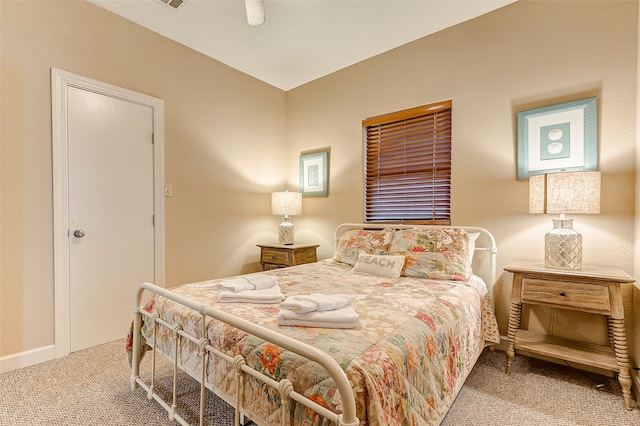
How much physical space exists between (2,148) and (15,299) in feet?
3.44

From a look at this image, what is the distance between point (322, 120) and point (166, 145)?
1770 millimetres

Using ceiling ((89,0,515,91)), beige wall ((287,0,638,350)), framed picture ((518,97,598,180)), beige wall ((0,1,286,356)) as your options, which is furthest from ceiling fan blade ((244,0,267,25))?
framed picture ((518,97,598,180))

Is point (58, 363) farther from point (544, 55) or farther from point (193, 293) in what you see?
point (544, 55)

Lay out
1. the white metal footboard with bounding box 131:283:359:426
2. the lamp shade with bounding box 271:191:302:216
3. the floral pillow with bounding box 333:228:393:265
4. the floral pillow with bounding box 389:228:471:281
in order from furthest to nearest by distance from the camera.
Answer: the lamp shade with bounding box 271:191:302:216 → the floral pillow with bounding box 333:228:393:265 → the floral pillow with bounding box 389:228:471:281 → the white metal footboard with bounding box 131:283:359:426

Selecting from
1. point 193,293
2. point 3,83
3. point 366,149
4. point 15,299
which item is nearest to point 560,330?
point 366,149

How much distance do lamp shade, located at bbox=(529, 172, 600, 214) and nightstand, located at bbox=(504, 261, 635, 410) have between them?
396 mm

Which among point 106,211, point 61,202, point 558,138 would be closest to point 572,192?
→ point 558,138

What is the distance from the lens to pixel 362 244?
8.87 feet

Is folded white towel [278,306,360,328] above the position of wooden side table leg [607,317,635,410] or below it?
above

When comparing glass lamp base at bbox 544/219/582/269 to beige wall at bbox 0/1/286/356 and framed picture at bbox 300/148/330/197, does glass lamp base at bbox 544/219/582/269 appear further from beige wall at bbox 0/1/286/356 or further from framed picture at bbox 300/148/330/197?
beige wall at bbox 0/1/286/356

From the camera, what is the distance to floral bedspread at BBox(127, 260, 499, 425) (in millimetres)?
954

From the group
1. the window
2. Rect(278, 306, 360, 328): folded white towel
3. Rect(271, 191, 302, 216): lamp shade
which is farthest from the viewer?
Rect(271, 191, 302, 216): lamp shade

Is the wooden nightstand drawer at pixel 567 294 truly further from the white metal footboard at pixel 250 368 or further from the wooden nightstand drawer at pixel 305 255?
the wooden nightstand drawer at pixel 305 255

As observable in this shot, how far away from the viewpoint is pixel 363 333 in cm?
119
